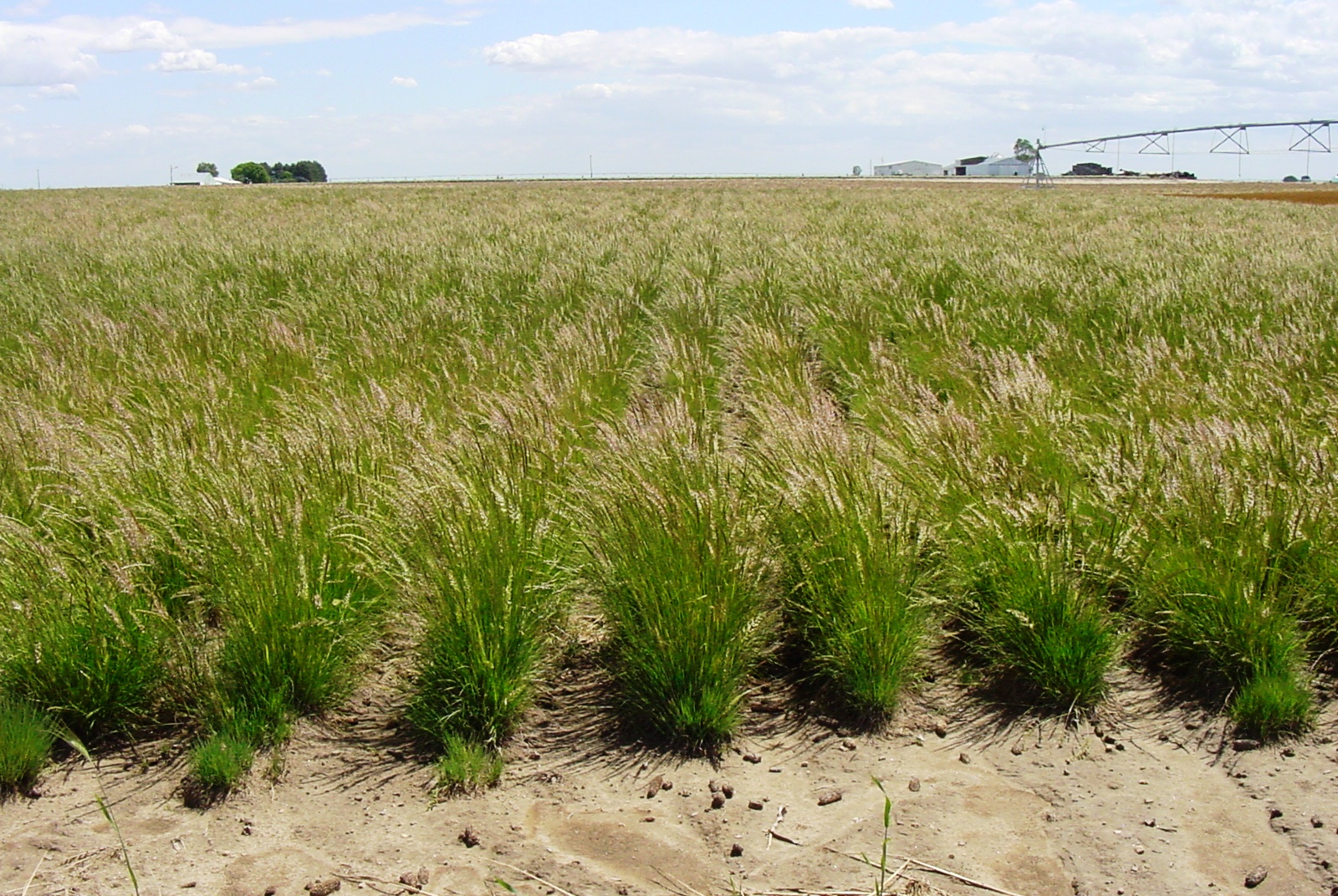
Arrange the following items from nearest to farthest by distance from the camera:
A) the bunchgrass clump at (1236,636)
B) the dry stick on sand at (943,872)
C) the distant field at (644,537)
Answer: the dry stick on sand at (943,872) < the bunchgrass clump at (1236,636) < the distant field at (644,537)

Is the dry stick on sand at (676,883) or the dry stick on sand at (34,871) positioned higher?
the dry stick on sand at (34,871)

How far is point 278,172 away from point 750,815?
6024 inches

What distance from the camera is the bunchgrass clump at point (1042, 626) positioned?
10.5 feet

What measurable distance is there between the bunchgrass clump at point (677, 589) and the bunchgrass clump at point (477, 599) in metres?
0.23

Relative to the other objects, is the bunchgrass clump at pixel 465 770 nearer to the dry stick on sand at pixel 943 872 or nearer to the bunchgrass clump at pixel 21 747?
the dry stick on sand at pixel 943 872

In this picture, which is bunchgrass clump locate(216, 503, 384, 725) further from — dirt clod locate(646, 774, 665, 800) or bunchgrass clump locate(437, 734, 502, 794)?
dirt clod locate(646, 774, 665, 800)

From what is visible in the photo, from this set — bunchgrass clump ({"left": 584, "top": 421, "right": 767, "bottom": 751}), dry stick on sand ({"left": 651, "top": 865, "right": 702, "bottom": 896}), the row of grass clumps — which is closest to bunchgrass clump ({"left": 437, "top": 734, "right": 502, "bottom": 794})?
the row of grass clumps

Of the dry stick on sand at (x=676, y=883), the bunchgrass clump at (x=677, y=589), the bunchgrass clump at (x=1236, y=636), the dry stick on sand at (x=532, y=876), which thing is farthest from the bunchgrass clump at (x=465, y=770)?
the bunchgrass clump at (x=1236, y=636)

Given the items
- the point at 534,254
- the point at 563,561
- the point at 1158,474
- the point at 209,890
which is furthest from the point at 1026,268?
the point at 209,890

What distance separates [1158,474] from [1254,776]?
132cm

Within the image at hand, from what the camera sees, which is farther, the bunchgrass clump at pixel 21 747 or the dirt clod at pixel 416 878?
the bunchgrass clump at pixel 21 747

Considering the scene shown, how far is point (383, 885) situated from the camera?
2.45 meters

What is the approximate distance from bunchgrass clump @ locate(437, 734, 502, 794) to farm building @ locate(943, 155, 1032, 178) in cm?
11582

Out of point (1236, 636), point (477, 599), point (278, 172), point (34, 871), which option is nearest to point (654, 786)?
point (477, 599)
